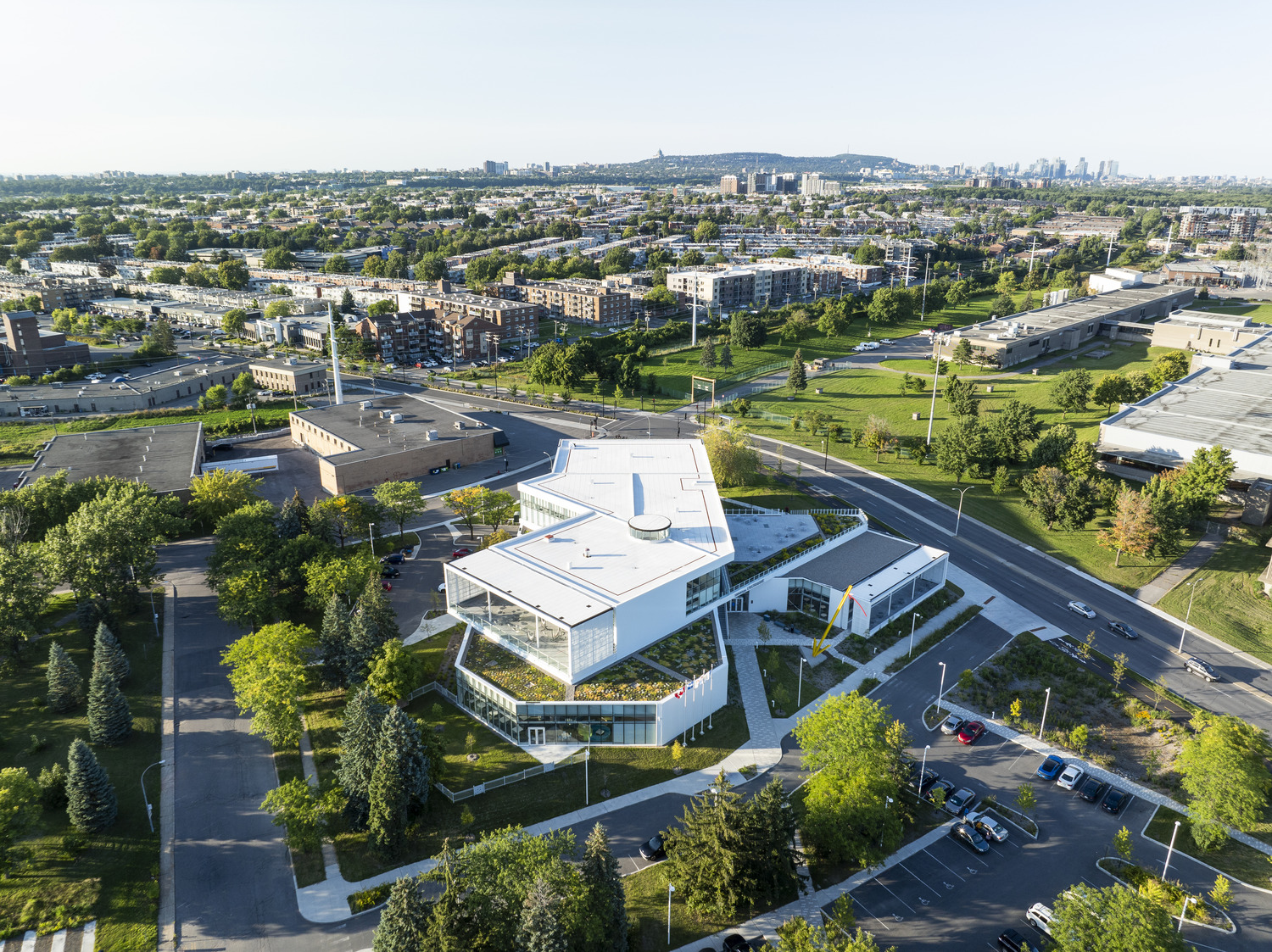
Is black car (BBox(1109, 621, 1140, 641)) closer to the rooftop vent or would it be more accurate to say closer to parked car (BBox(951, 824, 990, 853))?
parked car (BBox(951, 824, 990, 853))

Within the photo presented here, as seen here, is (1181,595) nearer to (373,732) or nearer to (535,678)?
(535,678)

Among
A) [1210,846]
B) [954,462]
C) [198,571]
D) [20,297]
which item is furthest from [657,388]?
[20,297]

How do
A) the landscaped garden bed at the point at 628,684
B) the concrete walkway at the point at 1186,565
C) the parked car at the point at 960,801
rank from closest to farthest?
the parked car at the point at 960,801 → the landscaped garden bed at the point at 628,684 → the concrete walkway at the point at 1186,565

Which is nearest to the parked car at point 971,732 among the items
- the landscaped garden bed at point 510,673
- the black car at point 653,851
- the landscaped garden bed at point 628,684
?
the landscaped garden bed at point 628,684

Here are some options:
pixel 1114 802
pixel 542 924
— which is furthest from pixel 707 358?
pixel 542 924

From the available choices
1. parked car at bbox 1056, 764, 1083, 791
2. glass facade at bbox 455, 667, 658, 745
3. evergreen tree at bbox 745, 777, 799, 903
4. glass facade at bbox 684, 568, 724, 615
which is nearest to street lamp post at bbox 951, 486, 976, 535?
glass facade at bbox 684, 568, 724, 615

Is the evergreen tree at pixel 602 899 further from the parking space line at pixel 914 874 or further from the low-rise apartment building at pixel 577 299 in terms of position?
the low-rise apartment building at pixel 577 299
